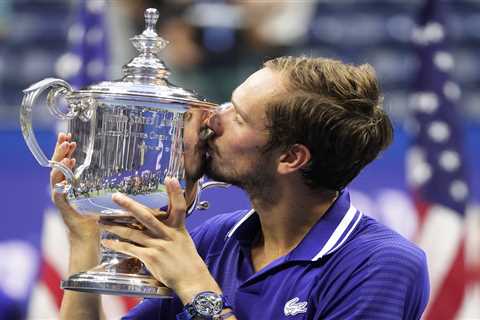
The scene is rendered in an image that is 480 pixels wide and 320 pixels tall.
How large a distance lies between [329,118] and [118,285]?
0.50 metres

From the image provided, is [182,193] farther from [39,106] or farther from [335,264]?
[39,106]

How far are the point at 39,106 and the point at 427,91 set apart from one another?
61.9 inches

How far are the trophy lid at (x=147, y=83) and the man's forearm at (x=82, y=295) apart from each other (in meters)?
0.34

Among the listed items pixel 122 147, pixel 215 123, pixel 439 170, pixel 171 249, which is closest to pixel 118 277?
pixel 171 249

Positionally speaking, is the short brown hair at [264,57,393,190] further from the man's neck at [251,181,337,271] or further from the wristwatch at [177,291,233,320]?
the wristwatch at [177,291,233,320]

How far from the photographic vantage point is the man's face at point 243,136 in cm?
222

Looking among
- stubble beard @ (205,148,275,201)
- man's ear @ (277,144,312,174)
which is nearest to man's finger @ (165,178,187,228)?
stubble beard @ (205,148,275,201)

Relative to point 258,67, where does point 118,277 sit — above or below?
above

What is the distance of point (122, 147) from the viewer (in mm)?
2180

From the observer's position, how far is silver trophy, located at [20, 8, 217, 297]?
2164mm

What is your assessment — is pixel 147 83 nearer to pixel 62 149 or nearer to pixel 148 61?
pixel 148 61

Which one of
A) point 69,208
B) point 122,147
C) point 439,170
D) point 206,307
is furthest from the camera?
point 439,170

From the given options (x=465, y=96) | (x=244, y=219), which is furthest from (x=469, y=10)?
(x=244, y=219)

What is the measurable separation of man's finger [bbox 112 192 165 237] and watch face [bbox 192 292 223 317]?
0.46 ft
